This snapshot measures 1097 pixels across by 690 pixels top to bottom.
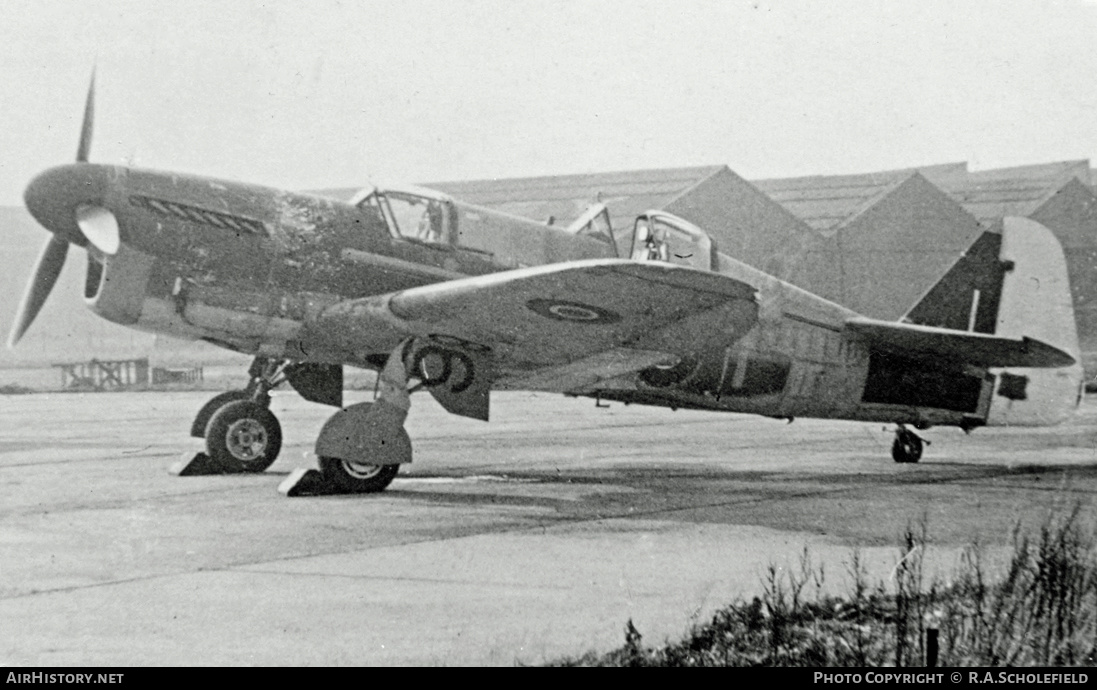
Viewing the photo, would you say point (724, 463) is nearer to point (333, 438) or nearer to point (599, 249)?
point (599, 249)

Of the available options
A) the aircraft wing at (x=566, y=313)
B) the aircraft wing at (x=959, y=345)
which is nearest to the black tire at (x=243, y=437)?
the aircraft wing at (x=566, y=313)

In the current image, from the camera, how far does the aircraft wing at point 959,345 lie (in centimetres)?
988

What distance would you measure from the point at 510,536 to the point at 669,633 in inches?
94.9

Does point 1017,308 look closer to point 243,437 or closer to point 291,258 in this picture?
point 291,258

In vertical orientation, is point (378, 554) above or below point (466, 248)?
below

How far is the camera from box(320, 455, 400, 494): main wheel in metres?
8.02

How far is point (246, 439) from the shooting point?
9547 millimetres

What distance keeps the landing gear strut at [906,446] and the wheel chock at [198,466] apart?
20.8 feet

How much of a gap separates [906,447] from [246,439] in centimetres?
628

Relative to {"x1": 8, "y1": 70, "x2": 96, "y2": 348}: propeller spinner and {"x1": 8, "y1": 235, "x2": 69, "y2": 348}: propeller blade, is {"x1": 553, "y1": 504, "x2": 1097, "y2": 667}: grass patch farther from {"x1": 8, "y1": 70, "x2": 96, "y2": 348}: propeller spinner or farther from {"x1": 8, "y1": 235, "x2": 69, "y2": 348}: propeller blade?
{"x1": 8, "y1": 235, "x2": 69, "y2": 348}: propeller blade

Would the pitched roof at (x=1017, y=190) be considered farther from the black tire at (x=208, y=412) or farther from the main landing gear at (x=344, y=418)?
the black tire at (x=208, y=412)

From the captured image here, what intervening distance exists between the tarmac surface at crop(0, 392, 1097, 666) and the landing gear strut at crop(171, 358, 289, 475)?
0.69 feet

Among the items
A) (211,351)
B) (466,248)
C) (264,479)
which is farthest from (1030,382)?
(211,351)
